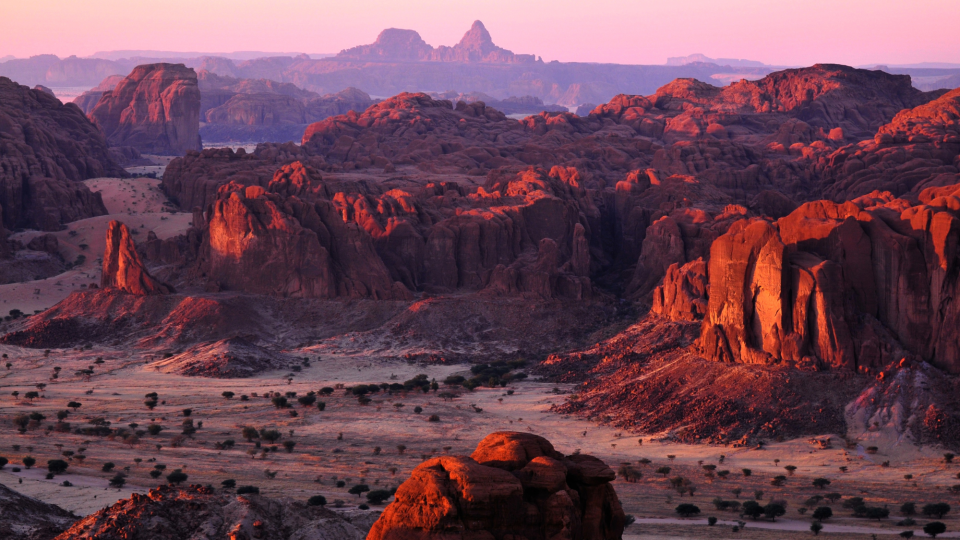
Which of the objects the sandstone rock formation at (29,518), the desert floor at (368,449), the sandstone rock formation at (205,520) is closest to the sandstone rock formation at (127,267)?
the desert floor at (368,449)

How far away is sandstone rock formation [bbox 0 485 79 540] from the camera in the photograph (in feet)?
110

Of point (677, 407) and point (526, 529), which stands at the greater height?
point (526, 529)

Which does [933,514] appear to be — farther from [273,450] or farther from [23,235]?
[23,235]

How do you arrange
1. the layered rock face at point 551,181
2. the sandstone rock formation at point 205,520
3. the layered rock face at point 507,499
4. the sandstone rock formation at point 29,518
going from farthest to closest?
1. the layered rock face at point 551,181
2. the sandstone rock formation at point 29,518
3. the sandstone rock formation at point 205,520
4. the layered rock face at point 507,499

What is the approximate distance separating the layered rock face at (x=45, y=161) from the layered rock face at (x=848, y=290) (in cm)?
8531

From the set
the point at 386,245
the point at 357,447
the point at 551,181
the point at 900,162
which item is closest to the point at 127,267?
the point at 386,245

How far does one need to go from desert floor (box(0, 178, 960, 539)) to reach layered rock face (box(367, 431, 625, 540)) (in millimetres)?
11910

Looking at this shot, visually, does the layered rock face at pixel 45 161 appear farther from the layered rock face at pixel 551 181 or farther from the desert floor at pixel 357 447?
the desert floor at pixel 357 447

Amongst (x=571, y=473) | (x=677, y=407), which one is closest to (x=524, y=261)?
(x=677, y=407)

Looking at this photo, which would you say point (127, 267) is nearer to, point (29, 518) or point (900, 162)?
point (29, 518)

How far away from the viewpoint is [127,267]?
8631 centimetres

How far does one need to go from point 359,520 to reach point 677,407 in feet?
82.6

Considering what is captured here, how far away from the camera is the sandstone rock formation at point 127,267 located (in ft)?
282

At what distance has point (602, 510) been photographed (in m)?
27.3
